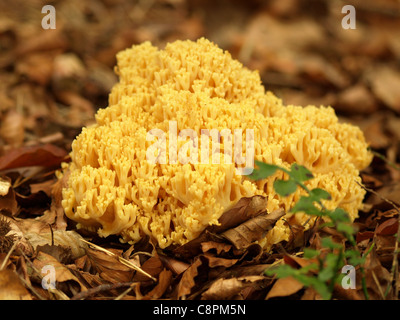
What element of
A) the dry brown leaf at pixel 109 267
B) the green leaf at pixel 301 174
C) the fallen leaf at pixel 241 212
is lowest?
the dry brown leaf at pixel 109 267

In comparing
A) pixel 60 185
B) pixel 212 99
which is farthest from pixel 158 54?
pixel 60 185

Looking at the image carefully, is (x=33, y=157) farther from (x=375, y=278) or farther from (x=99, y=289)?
(x=375, y=278)

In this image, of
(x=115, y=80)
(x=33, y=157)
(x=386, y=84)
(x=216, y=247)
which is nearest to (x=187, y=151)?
(x=216, y=247)

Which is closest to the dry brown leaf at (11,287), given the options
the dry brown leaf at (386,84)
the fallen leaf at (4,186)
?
the fallen leaf at (4,186)

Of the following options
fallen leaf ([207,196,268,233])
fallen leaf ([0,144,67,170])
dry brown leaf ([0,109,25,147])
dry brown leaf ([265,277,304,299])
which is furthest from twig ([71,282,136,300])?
dry brown leaf ([0,109,25,147])

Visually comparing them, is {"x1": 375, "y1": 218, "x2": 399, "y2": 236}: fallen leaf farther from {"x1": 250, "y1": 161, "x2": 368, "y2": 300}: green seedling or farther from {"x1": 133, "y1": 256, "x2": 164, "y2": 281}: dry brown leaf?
{"x1": 133, "y1": 256, "x2": 164, "y2": 281}: dry brown leaf

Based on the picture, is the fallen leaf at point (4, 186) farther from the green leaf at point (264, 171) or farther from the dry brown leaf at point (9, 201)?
the green leaf at point (264, 171)

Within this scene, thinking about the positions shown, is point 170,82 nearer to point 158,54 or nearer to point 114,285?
point 158,54
